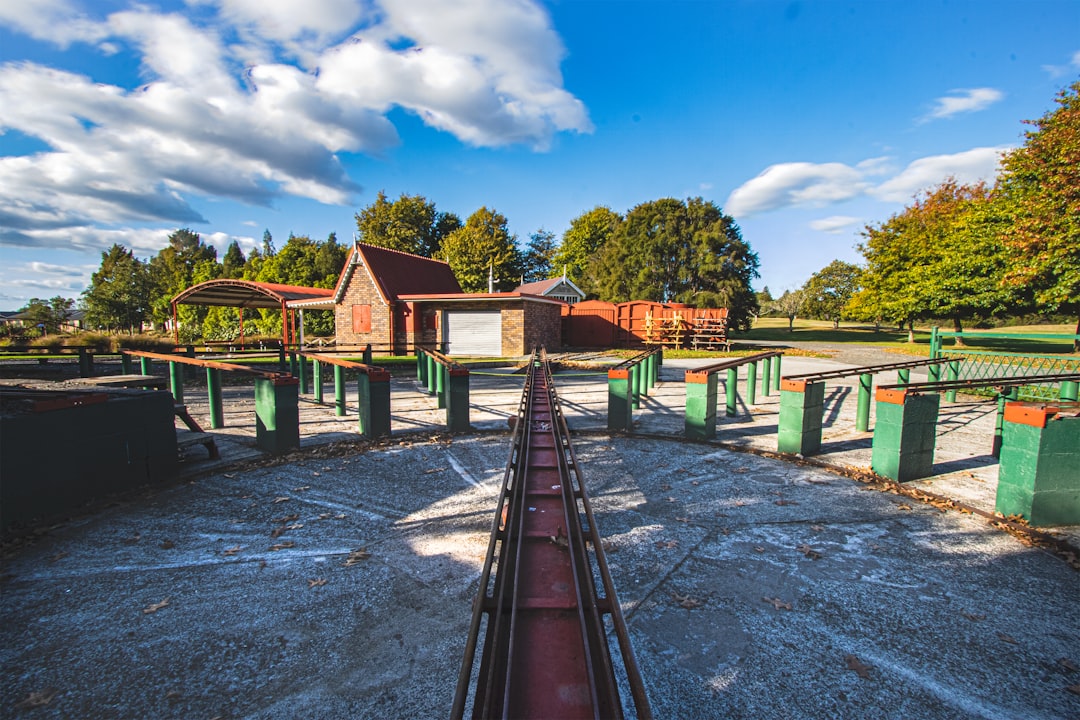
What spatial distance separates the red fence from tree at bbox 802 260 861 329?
54036 mm

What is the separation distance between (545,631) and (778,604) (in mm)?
2093

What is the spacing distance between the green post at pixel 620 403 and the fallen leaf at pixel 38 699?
282 inches

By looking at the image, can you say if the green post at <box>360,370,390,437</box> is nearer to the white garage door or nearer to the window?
the white garage door

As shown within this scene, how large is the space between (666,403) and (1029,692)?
922 cm

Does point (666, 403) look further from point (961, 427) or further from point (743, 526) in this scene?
point (743, 526)

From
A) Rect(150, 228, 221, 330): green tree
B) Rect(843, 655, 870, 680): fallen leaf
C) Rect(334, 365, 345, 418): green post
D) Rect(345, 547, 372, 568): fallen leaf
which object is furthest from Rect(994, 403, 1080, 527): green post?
Rect(150, 228, 221, 330): green tree

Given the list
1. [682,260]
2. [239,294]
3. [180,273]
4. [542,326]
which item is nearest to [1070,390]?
[542,326]

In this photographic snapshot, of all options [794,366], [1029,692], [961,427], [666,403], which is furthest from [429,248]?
[1029,692]

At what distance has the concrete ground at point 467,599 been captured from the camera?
2590mm

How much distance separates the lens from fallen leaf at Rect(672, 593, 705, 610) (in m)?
3.37

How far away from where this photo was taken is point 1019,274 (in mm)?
20562

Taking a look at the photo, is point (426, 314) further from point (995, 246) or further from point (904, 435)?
point (995, 246)

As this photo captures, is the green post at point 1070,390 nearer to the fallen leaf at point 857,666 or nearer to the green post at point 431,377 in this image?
the fallen leaf at point 857,666

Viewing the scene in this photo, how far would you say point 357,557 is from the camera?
407cm
